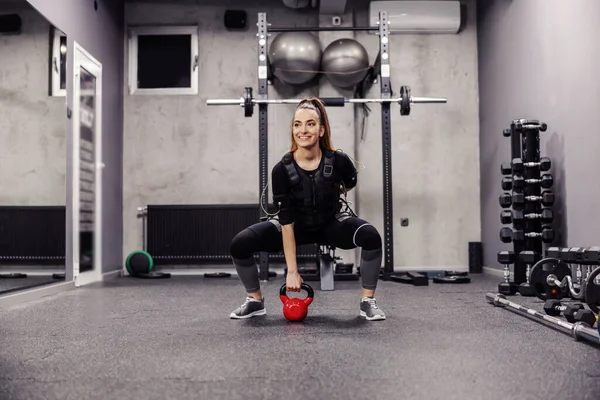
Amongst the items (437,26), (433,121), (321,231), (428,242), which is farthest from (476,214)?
(321,231)

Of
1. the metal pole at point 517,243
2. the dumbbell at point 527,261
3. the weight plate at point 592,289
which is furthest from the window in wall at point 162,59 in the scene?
the weight plate at point 592,289

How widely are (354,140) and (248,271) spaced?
3079 mm

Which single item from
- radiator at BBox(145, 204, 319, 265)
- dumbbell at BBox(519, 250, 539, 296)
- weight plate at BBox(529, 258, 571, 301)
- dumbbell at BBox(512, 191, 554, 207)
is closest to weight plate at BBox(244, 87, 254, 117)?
radiator at BBox(145, 204, 319, 265)

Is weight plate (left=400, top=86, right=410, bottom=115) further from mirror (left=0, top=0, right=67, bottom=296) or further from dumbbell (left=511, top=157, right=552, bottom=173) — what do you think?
mirror (left=0, top=0, right=67, bottom=296)

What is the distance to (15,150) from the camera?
11.4 ft

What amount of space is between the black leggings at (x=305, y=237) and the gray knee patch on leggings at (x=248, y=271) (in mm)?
28

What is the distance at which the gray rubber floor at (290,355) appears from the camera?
1449mm

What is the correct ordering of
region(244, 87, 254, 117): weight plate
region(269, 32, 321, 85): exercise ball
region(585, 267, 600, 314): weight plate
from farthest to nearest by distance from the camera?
region(269, 32, 321, 85): exercise ball < region(244, 87, 254, 117): weight plate < region(585, 267, 600, 314): weight plate

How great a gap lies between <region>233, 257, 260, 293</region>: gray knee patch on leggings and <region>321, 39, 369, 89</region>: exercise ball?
271 centimetres

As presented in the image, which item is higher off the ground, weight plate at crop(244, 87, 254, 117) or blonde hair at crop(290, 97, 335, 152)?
weight plate at crop(244, 87, 254, 117)

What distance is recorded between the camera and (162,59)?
5.71 metres

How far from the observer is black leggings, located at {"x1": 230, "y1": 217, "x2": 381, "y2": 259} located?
2578mm

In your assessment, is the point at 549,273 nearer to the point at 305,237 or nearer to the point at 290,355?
the point at 305,237

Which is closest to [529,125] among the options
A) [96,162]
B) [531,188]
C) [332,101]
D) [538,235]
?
[531,188]
